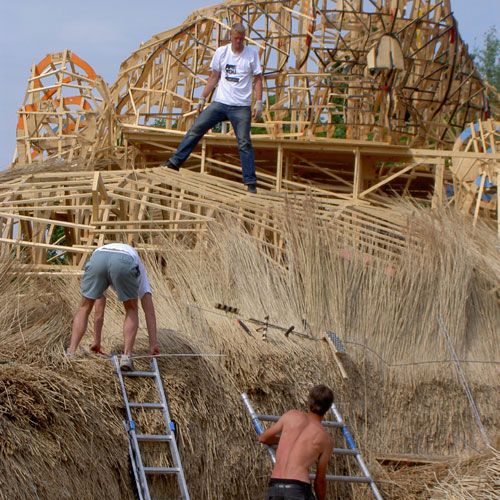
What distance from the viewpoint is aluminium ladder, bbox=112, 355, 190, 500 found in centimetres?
873

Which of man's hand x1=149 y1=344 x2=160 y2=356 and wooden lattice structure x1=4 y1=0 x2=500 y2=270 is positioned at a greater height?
wooden lattice structure x1=4 y1=0 x2=500 y2=270

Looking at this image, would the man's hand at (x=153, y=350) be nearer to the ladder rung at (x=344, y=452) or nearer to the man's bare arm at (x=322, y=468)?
the man's bare arm at (x=322, y=468)

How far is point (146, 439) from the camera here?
8.94 metres

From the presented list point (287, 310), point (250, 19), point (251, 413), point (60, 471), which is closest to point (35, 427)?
point (60, 471)

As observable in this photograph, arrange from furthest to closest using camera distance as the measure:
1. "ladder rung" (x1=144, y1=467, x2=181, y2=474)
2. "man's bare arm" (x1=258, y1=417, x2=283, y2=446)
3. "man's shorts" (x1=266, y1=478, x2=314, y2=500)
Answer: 1. "ladder rung" (x1=144, y1=467, x2=181, y2=474)
2. "man's bare arm" (x1=258, y1=417, x2=283, y2=446)
3. "man's shorts" (x1=266, y1=478, x2=314, y2=500)

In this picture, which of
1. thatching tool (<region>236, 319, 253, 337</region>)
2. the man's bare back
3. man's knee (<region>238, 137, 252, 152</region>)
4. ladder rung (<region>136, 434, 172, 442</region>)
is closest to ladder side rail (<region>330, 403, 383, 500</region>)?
thatching tool (<region>236, 319, 253, 337</region>)

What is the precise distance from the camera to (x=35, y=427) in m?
8.27

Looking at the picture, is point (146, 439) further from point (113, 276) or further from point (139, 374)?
point (113, 276)

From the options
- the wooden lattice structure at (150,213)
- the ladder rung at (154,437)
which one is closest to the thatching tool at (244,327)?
the wooden lattice structure at (150,213)

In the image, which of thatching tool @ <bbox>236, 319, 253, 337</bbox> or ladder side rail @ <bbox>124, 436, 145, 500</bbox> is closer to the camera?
ladder side rail @ <bbox>124, 436, 145, 500</bbox>

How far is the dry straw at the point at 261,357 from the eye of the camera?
8484 millimetres

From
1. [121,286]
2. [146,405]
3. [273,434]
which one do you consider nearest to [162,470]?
[146,405]

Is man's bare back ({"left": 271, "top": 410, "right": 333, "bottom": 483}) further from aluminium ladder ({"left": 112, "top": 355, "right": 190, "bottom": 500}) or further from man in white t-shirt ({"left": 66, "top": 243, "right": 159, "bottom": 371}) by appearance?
man in white t-shirt ({"left": 66, "top": 243, "right": 159, "bottom": 371})

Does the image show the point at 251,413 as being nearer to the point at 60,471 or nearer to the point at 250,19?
the point at 60,471
